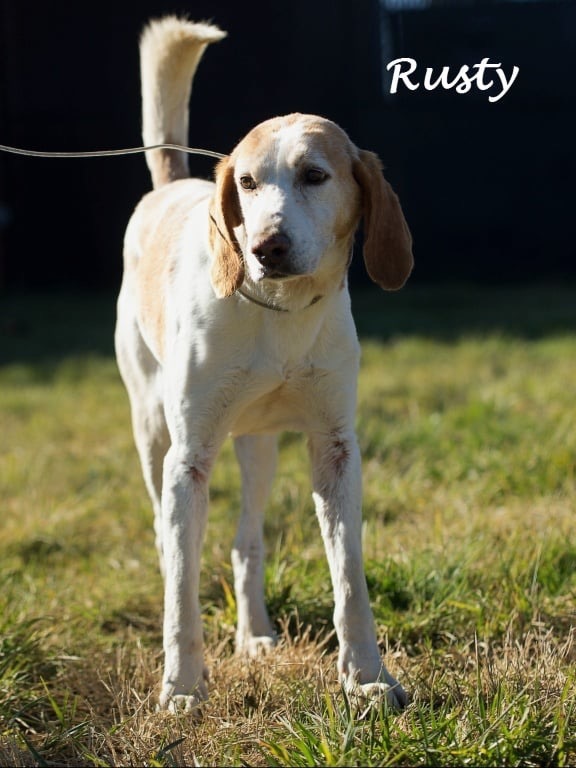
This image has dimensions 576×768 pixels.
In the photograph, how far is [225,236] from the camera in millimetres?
2816

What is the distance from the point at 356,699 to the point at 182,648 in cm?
47

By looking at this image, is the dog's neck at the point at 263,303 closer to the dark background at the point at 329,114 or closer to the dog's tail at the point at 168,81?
the dog's tail at the point at 168,81

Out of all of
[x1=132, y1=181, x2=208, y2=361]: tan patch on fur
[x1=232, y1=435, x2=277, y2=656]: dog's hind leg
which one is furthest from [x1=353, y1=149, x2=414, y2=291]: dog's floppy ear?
[x1=232, y1=435, x2=277, y2=656]: dog's hind leg

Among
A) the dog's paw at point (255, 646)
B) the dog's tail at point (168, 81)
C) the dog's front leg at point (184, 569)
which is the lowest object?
the dog's paw at point (255, 646)

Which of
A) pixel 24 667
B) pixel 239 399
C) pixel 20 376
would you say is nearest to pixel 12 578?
pixel 24 667

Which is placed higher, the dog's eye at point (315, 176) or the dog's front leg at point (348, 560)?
the dog's eye at point (315, 176)

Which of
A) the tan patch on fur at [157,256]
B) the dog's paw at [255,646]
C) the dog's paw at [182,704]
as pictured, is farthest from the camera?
the tan patch on fur at [157,256]

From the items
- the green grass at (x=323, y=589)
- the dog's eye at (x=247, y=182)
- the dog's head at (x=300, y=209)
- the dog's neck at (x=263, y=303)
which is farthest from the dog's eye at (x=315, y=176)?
the green grass at (x=323, y=589)

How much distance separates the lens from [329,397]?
293 cm

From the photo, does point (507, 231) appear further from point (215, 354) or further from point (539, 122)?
point (215, 354)

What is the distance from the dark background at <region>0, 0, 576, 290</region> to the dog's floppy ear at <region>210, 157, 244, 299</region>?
701 centimetres

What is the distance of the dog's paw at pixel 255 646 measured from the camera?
3084mm

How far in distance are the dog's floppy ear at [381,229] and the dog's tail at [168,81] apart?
1.09 m

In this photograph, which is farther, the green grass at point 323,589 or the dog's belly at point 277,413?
the dog's belly at point 277,413
